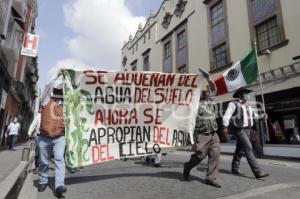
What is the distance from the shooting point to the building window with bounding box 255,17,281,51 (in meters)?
15.1

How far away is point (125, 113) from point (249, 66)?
7.56m

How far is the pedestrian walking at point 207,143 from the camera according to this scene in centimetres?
578

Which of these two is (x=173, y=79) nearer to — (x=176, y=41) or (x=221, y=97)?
(x=221, y=97)

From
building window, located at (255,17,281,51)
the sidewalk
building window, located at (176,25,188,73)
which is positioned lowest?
the sidewalk

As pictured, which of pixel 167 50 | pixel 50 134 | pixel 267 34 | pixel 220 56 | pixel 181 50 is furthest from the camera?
pixel 167 50

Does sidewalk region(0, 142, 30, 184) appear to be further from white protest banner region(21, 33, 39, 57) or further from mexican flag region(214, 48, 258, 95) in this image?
mexican flag region(214, 48, 258, 95)

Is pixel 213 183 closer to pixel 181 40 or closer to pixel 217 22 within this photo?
pixel 217 22

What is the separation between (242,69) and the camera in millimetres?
12625

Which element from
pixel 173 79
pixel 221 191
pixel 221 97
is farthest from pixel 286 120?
pixel 221 191

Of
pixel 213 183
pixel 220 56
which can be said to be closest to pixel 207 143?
pixel 213 183

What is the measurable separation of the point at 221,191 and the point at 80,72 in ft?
11.0

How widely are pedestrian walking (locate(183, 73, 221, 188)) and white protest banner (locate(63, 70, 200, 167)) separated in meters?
0.32

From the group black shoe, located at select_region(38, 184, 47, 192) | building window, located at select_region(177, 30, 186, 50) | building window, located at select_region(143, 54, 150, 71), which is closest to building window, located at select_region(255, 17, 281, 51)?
building window, located at select_region(177, 30, 186, 50)

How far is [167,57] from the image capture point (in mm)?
27609
